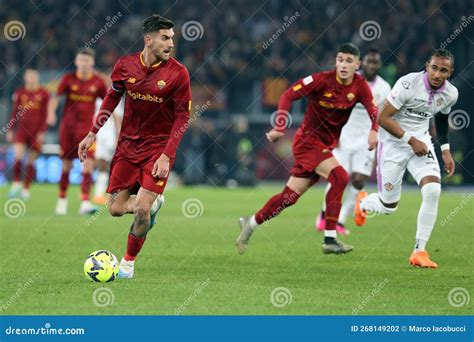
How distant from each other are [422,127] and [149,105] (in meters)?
3.19

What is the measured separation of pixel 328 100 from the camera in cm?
1122

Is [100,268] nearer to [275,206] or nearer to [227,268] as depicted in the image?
[227,268]

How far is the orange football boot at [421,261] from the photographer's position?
10.3m

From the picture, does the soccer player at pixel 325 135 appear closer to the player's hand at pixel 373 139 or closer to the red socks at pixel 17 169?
the player's hand at pixel 373 139

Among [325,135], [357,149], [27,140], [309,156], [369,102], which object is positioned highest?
[369,102]

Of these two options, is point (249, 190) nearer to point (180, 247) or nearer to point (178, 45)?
point (178, 45)

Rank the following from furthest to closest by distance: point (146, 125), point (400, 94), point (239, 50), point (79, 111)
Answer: point (239, 50)
point (79, 111)
point (400, 94)
point (146, 125)

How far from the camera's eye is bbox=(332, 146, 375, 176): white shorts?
46.6 feet

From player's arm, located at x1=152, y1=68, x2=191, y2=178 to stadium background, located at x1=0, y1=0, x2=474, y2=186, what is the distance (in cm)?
1707

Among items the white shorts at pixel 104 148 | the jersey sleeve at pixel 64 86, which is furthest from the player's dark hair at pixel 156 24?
the white shorts at pixel 104 148

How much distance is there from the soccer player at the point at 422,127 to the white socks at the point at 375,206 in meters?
0.60

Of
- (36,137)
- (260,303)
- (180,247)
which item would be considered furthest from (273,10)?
(260,303)

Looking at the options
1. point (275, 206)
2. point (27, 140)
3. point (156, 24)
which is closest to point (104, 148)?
point (27, 140)

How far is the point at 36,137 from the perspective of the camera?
21.3 meters
